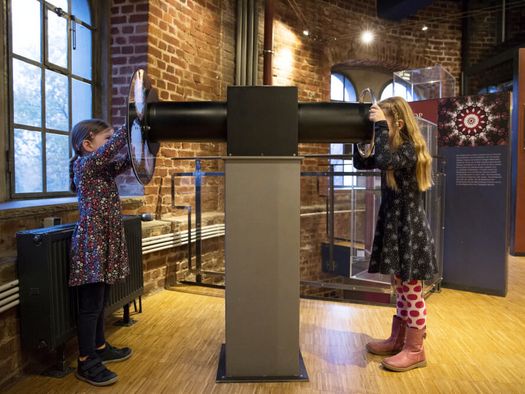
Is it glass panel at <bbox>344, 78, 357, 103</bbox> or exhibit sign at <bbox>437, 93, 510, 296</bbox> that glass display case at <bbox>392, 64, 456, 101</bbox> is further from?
glass panel at <bbox>344, 78, 357, 103</bbox>

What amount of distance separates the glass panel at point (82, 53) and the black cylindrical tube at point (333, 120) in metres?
2.10

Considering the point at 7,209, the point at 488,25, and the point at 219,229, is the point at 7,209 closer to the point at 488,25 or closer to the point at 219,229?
the point at 219,229

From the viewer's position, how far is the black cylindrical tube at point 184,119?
1.76 metres

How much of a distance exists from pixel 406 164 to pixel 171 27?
248 cm

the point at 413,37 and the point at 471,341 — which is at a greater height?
the point at 413,37

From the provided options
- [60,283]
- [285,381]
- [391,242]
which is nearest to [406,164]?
[391,242]

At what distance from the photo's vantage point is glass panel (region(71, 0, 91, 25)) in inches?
121

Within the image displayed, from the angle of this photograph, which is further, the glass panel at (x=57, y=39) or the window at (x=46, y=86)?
the glass panel at (x=57, y=39)

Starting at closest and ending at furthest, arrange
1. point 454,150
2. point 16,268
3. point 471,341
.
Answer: point 16,268
point 471,341
point 454,150

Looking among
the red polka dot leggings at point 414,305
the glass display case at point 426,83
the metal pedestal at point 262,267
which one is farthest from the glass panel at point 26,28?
the glass display case at point 426,83

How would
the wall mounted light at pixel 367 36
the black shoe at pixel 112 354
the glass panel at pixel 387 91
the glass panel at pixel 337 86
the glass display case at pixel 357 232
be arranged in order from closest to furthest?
the black shoe at pixel 112 354 < the glass display case at pixel 357 232 < the wall mounted light at pixel 367 36 < the glass panel at pixel 337 86 < the glass panel at pixel 387 91

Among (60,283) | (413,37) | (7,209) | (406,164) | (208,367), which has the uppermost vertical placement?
(413,37)

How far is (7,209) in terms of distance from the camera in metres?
1.98

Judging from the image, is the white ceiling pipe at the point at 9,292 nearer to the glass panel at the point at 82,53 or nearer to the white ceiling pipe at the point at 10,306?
the white ceiling pipe at the point at 10,306
